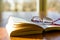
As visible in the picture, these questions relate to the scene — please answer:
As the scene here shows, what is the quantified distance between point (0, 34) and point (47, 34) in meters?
0.32

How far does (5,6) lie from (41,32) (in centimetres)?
253

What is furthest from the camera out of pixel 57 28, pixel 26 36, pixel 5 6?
pixel 5 6

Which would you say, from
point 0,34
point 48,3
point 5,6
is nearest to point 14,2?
point 5,6

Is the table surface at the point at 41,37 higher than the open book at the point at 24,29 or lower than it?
lower

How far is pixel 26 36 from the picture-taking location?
0.96 meters

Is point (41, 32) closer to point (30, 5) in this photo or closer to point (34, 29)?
point (34, 29)

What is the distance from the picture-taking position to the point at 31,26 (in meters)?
0.99

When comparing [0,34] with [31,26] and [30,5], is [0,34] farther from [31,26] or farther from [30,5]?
[30,5]

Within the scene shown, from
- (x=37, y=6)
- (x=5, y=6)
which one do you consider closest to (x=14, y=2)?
(x=5, y=6)

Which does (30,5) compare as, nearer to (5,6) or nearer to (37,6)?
(37,6)

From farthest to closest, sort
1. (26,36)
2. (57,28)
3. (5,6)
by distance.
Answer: (5,6)
(57,28)
(26,36)

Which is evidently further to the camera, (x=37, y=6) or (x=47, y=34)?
(x=37, y=6)

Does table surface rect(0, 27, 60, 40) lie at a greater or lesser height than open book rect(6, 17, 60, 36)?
lesser

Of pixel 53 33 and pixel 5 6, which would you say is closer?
pixel 53 33
